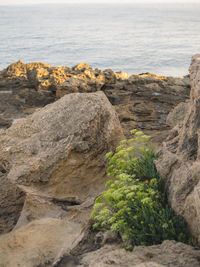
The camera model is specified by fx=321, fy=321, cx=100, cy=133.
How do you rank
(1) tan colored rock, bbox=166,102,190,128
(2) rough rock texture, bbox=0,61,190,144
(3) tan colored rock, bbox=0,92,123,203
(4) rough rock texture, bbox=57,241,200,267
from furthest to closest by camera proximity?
(2) rough rock texture, bbox=0,61,190,144 < (1) tan colored rock, bbox=166,102,190,128 < (3) tan colored rock, bbox=0,92,123,203 < (4) rough rock texture, bbox=57,241,200,267

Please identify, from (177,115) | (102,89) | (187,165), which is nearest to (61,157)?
(187,165)

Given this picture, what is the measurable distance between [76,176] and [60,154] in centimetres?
75

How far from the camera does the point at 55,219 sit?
675cm

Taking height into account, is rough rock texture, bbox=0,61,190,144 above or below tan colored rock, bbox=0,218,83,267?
above

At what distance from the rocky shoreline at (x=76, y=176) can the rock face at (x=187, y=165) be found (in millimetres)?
14

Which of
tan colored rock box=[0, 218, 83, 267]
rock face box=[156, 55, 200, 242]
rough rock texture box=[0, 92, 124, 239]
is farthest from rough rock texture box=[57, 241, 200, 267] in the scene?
rough rock texture box=[0, 92, 124, 239]

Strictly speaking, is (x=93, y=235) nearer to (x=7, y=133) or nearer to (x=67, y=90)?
(x=7, y=133)

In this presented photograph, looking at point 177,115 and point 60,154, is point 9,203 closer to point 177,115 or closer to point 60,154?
point 60,154

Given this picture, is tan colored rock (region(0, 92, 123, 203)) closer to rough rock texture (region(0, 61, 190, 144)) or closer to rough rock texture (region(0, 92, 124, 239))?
rough rock texture (region(0, 92, 124, 239))

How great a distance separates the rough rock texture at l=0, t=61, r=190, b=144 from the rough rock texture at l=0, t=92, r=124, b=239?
11.9 ft

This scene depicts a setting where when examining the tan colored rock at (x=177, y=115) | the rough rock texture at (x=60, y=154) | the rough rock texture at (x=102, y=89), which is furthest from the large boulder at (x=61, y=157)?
the rough rock texture at (x=102, y=89)

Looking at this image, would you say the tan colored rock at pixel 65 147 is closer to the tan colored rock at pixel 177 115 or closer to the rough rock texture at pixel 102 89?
the tan colored rock at pixel 177 115

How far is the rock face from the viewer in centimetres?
471

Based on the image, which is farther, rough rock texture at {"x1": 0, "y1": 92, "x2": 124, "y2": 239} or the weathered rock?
rough rock texture at {"x1": 0, "y1": 92, "x2": 124, "y2": 239}
